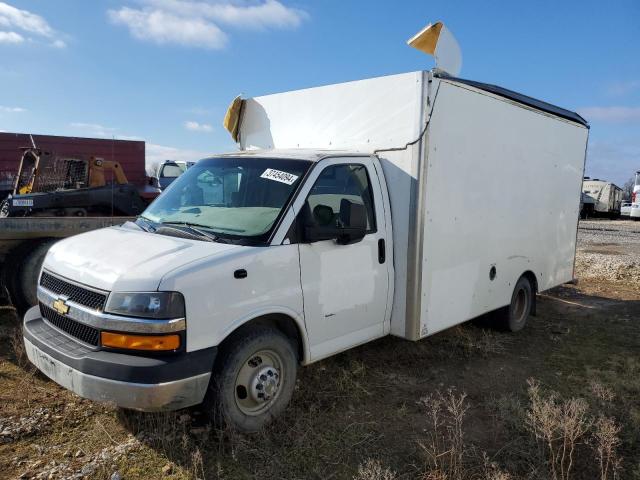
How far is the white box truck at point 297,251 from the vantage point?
3.13 m

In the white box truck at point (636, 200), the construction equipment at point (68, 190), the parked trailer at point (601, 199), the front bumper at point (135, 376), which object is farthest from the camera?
the parked trailer at point (601, 199)

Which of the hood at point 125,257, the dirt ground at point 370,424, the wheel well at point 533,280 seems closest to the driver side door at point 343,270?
the dirt ground at point 370,424

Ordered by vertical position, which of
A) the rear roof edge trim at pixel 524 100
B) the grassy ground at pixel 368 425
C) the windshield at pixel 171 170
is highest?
the rear roof edge trim at pixel 524 100

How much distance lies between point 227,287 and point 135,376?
2.51ft

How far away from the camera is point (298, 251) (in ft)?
12.3

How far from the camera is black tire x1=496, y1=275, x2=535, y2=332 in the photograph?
6.40 metres

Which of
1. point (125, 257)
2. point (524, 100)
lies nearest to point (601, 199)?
point (524, 100)

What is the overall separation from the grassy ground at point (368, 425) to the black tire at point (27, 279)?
0.89 m

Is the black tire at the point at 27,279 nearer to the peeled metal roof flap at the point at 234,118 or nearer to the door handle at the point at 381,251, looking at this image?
the peeled metal roof flap at the point at 234,118

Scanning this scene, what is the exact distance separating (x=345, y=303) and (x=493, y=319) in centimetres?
316

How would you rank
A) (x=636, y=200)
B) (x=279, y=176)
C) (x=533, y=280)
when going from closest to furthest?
(x=279, y=176) < (x=533, y=280) < (x=636, y=200)

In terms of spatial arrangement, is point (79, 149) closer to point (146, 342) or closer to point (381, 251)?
point (381, 251)

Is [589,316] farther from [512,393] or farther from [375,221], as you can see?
[375,221]

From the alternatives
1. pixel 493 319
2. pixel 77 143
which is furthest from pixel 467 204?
pixel 77 143
